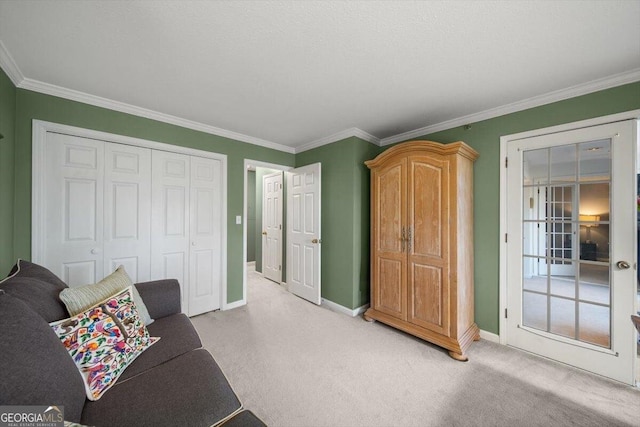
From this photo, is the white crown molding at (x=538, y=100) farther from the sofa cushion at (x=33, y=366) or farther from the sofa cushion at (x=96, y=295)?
the sofa cushion at (x=33, y=366)

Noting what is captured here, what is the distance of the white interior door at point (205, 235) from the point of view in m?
2.95

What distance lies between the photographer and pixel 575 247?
82.5 inches

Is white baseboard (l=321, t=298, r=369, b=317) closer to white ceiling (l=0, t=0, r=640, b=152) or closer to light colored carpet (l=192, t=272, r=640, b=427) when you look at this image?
light colored carpet (l=192, t=272, r=640, b=427)

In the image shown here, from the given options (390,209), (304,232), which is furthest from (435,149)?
(304,232)

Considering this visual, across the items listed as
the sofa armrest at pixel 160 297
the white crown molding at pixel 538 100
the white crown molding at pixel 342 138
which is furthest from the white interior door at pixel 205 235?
the white crown molding at pixel 538 100

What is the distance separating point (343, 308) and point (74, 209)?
3046 millimetres

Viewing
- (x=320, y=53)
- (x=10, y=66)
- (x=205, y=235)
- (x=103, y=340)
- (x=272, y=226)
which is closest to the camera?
(x=103, y=340)

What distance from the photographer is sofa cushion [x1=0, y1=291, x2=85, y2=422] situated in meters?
0.70

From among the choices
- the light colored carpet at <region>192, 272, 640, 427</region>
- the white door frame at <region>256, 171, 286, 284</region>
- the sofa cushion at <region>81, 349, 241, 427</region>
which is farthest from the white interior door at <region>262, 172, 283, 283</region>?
the sofa cushion at <region>81, 349, 241, 427</region>

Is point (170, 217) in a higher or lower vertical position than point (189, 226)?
higher

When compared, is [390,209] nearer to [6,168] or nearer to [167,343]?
[167,343]

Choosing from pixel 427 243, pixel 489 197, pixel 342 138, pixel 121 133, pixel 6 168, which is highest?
pixel 342 138

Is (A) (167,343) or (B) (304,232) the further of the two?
(B) (304,232)

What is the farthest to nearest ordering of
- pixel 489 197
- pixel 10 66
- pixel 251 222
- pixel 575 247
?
pixel 251 222 < pixel 489 197 < pixel 575 247 < pixel 10 66
